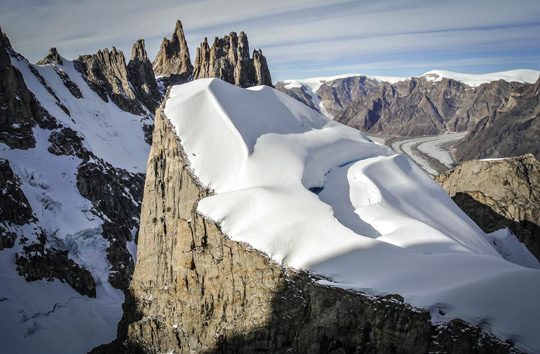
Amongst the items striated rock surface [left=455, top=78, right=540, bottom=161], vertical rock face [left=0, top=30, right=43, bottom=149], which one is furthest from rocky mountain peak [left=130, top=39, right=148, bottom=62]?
striated rock surface [left=455, top=78, right=540, bottom=161]

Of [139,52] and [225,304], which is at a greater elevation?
[139,52]

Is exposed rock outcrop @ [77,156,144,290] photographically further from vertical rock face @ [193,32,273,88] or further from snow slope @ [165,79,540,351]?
snow slope @ [165,79,540,351]

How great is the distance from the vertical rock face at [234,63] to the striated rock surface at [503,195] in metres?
53.0

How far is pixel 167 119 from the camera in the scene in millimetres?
23094

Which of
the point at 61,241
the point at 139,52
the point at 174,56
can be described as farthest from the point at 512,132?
the point at 61,241

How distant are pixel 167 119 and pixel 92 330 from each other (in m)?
26.1

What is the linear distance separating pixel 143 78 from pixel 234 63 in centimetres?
2781

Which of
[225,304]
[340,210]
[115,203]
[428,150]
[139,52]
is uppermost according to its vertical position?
[139,52]

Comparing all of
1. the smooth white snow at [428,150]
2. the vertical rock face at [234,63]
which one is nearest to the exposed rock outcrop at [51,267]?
the vertical rock face at [234,63]

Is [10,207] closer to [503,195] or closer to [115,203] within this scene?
[115,203]

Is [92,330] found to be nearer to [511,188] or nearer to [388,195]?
[388,195]

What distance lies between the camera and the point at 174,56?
107812 millimetres

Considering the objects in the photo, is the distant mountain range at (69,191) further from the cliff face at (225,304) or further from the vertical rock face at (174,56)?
the cliff face at (225,304)

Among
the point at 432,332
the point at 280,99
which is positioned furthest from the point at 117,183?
the point at 432,332
